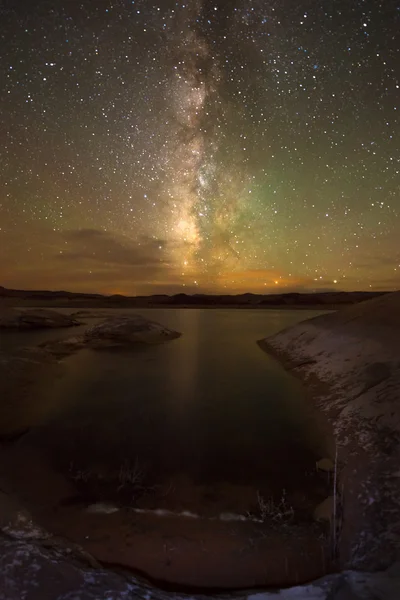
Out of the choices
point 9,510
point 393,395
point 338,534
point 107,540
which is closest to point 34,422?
point 9,510

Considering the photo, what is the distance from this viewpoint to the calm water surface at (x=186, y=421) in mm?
6062

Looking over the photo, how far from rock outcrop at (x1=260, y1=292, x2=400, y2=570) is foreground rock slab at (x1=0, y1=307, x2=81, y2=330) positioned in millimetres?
24212

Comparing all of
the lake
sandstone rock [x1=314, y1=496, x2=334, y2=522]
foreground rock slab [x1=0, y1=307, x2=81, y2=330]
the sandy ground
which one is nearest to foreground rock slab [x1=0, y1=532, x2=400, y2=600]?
the sandy ground

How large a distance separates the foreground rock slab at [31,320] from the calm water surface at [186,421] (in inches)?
697

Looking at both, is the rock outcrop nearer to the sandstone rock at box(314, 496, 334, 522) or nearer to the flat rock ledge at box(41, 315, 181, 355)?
the sandstone rock at box(314, 496, 334, 522)

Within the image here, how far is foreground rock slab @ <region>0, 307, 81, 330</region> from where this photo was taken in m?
29.3

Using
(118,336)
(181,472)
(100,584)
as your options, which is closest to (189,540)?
(100,584)

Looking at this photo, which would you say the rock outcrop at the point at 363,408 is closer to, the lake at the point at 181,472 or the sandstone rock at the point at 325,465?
the sandstone rock at the point at 325,465

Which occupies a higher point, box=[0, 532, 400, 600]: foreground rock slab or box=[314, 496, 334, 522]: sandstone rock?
box=[0, 532, 400, 600]: foreground rock slab

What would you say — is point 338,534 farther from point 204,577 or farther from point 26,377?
point 26,377

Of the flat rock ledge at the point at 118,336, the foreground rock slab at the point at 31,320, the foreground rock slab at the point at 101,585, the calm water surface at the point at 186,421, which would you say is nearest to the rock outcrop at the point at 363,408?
the foreground rock slab at the point at 101,585

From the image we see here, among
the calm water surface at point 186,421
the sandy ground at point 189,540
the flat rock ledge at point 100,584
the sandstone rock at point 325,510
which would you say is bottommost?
the calm water surface at point 186,421

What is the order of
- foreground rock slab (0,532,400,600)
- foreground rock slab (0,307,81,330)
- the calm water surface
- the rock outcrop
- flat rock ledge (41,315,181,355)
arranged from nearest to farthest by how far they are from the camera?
1. foreground rock slab (0,532,400,600)
2. the rock outcrop
3. the calm water surface
4. flat rock ledge (41,315,181,355)
5. foreground rock slab (0,307,81,330)

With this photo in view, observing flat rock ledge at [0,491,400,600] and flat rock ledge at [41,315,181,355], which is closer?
flat rock ledge at [0,491,400,600]
